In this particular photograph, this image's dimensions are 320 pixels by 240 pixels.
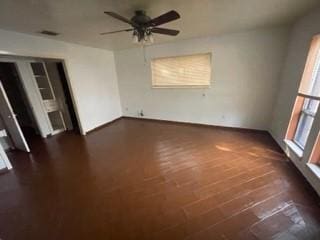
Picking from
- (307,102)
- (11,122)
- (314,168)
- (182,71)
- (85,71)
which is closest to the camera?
(314,168)

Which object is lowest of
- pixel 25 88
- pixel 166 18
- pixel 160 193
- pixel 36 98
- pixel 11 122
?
pixel 160 193

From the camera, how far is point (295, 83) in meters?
2.61

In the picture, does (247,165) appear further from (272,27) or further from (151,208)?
(272,27)

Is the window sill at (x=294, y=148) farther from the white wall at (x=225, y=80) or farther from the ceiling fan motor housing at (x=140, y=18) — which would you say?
the ceiling fan motor housing at (x=140, y=18)

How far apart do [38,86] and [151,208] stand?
4301 mm

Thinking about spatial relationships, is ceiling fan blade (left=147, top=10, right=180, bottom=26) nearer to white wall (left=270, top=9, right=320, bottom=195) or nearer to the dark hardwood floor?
white wall (left=270, top=9, right=320, bottom=195)

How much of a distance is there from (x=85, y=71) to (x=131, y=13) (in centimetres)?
255

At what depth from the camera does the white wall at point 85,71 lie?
278cm

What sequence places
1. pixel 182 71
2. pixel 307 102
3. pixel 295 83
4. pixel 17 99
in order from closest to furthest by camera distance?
pixel 307 102, pixel 295 83, pixel 182 71, pixel 17 99

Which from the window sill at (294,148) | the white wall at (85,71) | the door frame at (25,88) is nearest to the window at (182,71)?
the white wall at (85,71)

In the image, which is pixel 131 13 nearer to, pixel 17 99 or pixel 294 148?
pixel 294 148

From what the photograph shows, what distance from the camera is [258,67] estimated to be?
11.2ft

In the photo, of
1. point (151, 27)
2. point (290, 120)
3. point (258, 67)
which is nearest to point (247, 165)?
point (290, 120)

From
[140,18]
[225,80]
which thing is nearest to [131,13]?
[140,18]
